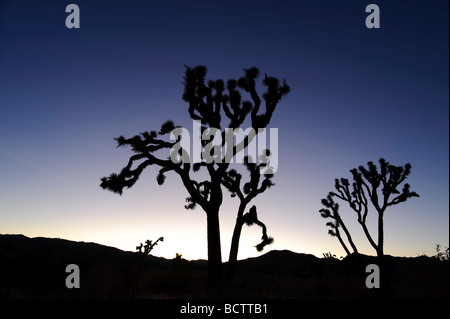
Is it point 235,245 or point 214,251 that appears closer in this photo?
point 214,251

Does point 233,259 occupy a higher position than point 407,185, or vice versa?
point 407,185

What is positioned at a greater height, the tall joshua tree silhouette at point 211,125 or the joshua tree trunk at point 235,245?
the tall joshua tree silhouette at point 211,125

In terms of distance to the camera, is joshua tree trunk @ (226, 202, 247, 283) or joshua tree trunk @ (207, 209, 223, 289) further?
joshua tree trunk @ (226, 202, 247, 283)

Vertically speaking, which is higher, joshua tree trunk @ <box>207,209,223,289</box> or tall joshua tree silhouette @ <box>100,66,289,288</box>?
tall joshua tree silhouette @ <box>100,66,289,288</box>

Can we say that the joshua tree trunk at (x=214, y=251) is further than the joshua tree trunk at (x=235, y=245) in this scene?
No

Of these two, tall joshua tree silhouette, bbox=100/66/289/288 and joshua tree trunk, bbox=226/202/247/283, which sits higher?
tall joshua tree silhouette, bbox=100/66/289/288

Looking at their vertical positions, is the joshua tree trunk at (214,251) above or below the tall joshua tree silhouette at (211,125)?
below

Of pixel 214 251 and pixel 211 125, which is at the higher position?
pixel 211 125

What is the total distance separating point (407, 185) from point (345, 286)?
281 inches
